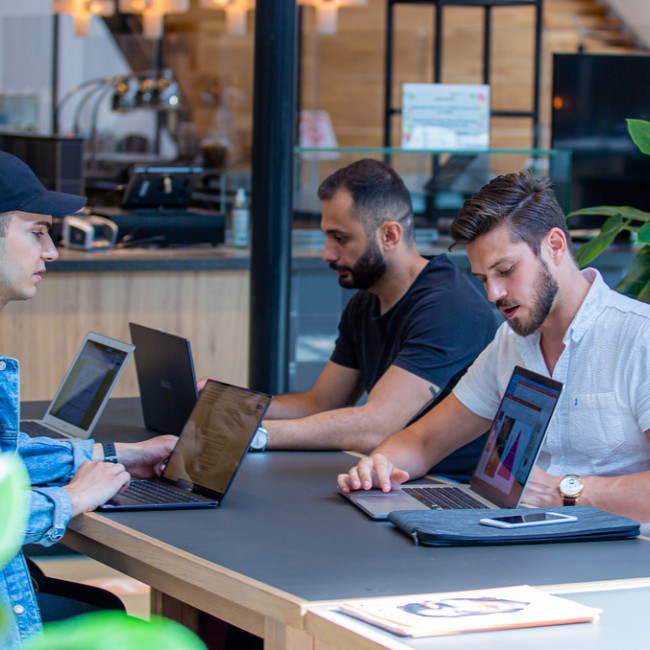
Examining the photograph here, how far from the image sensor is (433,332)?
8.52ft

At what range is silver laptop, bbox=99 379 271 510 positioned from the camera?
195 centimetres

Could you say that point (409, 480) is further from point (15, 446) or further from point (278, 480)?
point (15, 446)

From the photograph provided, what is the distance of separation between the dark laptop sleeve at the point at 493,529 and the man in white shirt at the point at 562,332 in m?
0.24

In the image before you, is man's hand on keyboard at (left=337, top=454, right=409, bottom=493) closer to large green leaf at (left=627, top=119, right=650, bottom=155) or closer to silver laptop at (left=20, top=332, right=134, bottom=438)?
silver laptop at (left=20, top=332, right=134, bottom=438)

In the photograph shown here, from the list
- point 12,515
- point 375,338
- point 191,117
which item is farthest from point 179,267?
point 191,117

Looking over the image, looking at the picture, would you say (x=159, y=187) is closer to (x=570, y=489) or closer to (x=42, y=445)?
(x=42, y=445)

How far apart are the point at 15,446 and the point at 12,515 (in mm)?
1479

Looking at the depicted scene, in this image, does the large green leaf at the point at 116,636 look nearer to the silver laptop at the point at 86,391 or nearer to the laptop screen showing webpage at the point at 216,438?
the laptop screen showing webpage at the point at 216,438

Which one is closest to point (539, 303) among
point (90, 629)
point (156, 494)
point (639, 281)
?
point (156, 494)

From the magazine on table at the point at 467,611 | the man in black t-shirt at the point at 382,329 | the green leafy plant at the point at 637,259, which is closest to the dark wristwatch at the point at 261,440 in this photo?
the man in black t-shirt at the point at 382,329

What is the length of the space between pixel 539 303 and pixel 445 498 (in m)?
A: 0.40

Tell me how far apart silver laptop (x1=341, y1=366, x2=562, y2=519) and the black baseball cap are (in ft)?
2.37

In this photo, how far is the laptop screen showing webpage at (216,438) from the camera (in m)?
1.97

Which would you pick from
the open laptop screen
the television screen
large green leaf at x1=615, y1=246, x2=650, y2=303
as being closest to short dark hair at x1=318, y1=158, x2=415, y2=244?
large green leaf at x1=615, y1=246, x2=650, y2=303
